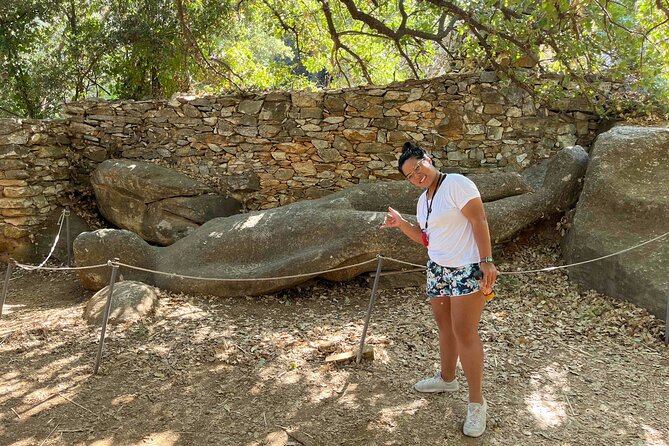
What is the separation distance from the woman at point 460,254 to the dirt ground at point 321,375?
16.9 inches

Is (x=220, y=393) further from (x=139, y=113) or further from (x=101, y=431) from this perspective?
(x=139, y=113)

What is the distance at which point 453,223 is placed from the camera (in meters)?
2.20

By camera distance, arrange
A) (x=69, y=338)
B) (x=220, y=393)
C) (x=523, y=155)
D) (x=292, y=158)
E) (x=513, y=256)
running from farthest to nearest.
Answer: (x=292, y=158) < (x=523, y=155) < (x=513, y=256) < (x=69, y=338) < (x=220, y=393)

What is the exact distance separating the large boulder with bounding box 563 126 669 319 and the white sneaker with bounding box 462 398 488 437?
2078mm

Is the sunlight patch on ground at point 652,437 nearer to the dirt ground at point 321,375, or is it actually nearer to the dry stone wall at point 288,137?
the dirt ground at point 321,375

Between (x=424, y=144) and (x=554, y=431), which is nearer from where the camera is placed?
(x=554, y=431)

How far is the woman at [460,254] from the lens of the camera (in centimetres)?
215

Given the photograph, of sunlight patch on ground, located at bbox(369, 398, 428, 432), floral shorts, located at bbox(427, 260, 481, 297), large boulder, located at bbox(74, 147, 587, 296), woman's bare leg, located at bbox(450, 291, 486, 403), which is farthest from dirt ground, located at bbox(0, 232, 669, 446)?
floral shorts, located at bbox(427, 260, 481, 297)

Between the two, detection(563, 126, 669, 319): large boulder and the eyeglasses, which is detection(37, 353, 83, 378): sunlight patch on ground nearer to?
the eyeglasses

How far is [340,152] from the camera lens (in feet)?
19.9

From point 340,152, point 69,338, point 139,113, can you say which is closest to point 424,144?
point 340,152

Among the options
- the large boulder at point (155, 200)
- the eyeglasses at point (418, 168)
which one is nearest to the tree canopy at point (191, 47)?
the large boulder at point (155, 200)

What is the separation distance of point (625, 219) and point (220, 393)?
11.9 feet

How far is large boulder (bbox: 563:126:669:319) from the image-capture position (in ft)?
12.5
